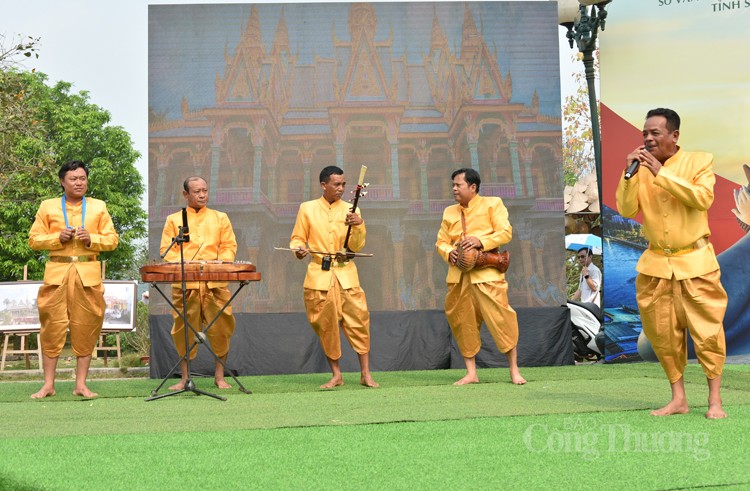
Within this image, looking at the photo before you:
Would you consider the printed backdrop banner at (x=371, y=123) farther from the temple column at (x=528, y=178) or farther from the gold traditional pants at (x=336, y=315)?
the gold traditional pants at (x=336, y=315)

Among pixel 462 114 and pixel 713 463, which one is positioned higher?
pixel 462 114

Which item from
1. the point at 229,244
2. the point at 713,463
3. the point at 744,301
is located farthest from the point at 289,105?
the point at 713,463

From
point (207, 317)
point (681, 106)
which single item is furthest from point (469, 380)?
point (681, 106)

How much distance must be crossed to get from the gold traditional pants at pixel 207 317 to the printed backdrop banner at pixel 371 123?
6.58ft

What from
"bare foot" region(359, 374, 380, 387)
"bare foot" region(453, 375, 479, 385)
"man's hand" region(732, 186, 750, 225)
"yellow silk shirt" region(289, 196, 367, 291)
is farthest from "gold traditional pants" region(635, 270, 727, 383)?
"man's hand" region(732, 186, 750, 225)

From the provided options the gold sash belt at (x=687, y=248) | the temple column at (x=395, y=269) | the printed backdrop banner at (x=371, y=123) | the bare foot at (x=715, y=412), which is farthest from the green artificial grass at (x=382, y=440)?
the printed backdrop banner at (x=371, y=123)

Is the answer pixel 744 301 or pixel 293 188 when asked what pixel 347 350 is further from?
pixel 744 301

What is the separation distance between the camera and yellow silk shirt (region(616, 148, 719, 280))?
582 centimetres

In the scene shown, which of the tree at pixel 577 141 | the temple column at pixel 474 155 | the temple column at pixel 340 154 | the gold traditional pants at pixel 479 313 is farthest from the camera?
the tree at pixel 577 141

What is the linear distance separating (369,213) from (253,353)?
2.04 metres

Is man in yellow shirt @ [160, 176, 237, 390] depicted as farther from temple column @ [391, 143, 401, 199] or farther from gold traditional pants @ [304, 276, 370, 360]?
temple column @ [391, 143, 401, 199]

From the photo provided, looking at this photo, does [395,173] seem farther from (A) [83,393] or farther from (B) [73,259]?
(A) [83,393]

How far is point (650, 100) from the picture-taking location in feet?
36.0

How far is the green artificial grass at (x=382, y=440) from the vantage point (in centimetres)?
414
